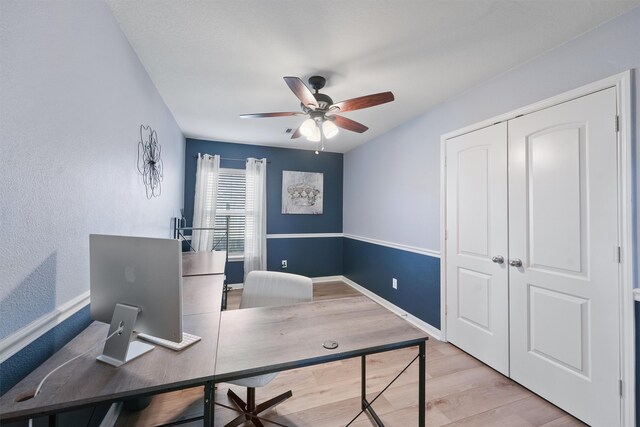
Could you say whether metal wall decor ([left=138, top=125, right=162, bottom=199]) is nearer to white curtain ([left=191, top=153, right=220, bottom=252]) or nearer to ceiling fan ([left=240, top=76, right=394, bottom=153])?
ceiling fan ([left=240, top=76, right=394, bottom=153])

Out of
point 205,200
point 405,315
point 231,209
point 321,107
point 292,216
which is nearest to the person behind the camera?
point 321,107

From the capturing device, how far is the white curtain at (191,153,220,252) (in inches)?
152

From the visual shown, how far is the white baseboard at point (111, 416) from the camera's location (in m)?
1.45

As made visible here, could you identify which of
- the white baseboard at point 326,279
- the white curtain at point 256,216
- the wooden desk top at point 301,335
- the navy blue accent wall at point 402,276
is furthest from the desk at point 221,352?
the white baseboard at point 326,279

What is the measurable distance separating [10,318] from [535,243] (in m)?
2.70

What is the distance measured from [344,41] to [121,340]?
1.94m

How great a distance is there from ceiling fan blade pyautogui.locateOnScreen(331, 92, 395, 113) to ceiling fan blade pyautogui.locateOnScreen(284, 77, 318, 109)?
0.58ft

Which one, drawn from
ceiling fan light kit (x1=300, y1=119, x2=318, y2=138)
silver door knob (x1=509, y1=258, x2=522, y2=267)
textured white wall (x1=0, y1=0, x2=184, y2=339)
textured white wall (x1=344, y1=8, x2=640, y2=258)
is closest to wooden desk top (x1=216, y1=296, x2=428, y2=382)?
textured white wall (x1=0, y1=0, x2=184, y2=339)

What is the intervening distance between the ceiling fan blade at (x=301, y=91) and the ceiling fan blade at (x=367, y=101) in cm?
18

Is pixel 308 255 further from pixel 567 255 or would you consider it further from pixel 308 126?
pixel 567 255

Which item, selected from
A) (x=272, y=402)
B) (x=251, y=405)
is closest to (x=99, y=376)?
(x=251, y=405)

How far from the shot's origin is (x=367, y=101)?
1.86 m

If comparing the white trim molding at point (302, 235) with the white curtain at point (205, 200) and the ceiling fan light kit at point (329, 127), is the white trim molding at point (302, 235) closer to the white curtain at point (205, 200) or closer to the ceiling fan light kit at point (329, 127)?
the white curtain at point (205, 200)

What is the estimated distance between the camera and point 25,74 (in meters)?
0.86
